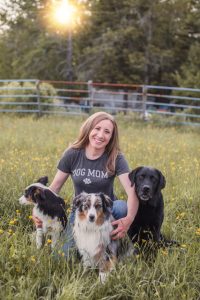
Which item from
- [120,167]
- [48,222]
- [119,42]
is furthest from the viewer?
[119,42]

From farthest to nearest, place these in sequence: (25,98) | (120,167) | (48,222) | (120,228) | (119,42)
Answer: (119,42)
(25,98)
(120,167)
(48,222)
(120,228)

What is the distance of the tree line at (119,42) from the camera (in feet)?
101

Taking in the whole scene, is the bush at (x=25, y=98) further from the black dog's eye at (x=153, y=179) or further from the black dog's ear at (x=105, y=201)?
the black dog's ear at (x=105, y=201)

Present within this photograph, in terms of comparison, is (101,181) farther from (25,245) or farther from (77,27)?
(77,27)

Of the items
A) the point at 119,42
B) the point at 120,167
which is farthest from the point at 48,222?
the point at 119,42

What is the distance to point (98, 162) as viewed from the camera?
3.88m

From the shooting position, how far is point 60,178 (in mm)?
4027

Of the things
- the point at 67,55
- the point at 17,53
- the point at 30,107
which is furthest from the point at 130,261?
the point at 17,53

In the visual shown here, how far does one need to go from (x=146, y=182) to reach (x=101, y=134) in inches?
23.2

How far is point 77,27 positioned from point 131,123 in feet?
72.5

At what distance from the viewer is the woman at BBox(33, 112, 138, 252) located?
3812 mm

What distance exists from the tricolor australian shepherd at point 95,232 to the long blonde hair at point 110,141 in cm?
56

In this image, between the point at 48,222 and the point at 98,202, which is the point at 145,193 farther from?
the point at 48,222

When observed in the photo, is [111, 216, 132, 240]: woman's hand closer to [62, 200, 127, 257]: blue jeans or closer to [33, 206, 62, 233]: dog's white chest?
[62, 200, 127, 257]: blue jeans
